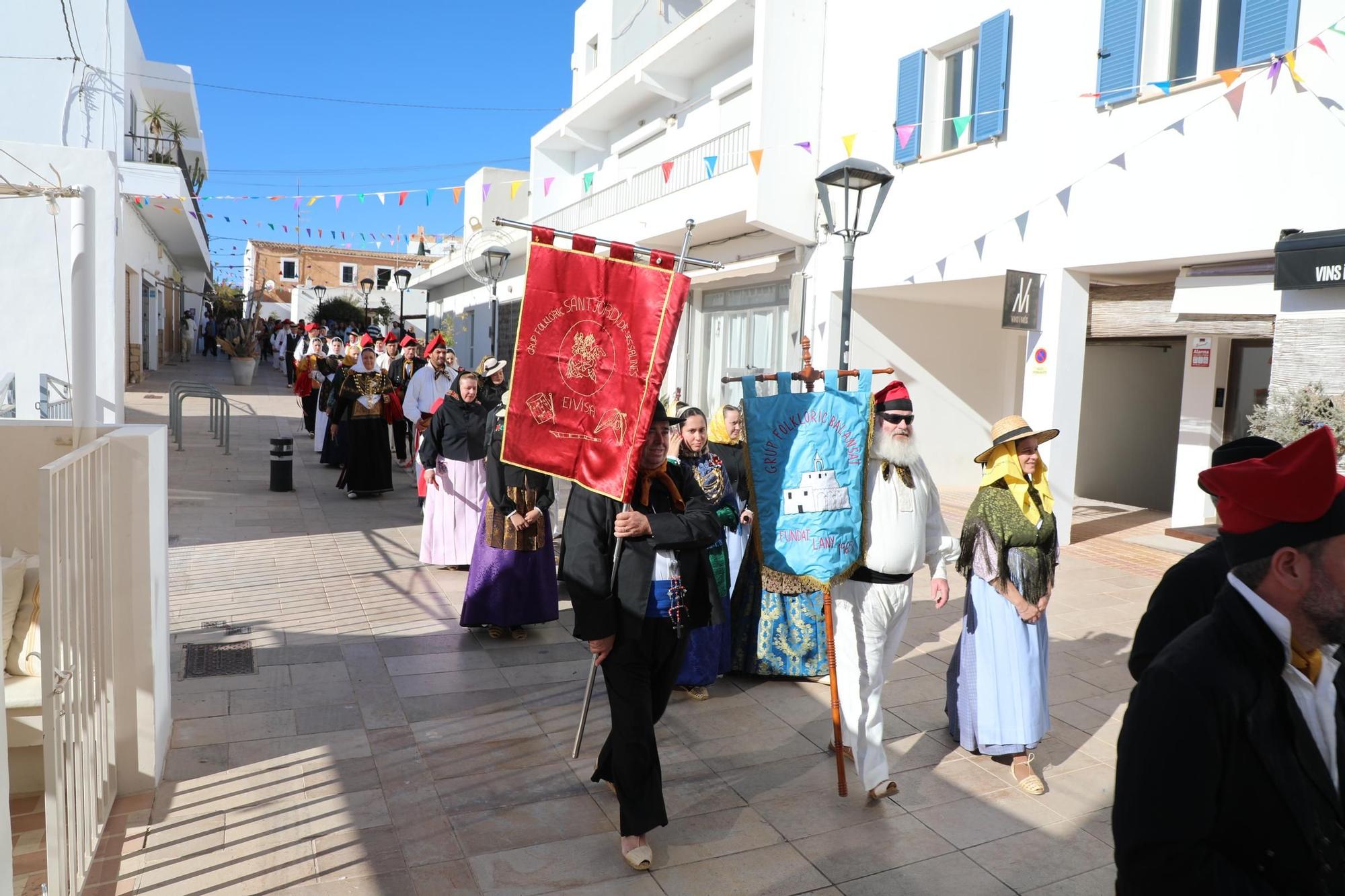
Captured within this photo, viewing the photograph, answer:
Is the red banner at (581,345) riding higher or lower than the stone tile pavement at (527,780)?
higher

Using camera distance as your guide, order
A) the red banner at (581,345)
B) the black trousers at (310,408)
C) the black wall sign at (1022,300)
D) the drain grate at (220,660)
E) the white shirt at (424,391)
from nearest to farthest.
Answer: the red banner at (581,345), the drain grate at (220,660), the black wall sign at (1022,300), the white shirt at (424,391), the black trousers at (310,408)

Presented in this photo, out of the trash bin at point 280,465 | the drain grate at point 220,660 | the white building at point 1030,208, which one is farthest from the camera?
the trash bin at point 280,465

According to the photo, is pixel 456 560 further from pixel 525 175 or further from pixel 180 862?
pixel 525 175

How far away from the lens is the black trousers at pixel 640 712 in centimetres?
356

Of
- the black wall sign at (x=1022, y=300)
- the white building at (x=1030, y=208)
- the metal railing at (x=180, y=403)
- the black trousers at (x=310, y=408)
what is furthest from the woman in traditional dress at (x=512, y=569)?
the black trousers at (x=310, y=408)

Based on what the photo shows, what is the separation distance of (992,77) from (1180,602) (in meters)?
9.37

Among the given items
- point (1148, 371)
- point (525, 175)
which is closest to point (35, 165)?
Answer: point (1148, 371)

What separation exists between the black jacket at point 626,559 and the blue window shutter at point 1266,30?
6.99 metres

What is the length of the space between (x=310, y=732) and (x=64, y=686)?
1634 millimetres

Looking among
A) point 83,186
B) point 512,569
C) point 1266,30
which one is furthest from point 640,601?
point 1266,30

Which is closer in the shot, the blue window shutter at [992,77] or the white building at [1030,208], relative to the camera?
the white building at [1030,208]

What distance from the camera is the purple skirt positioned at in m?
6.18

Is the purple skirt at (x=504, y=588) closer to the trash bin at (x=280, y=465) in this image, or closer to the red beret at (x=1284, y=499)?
the red beret at (x=1284, y=499)

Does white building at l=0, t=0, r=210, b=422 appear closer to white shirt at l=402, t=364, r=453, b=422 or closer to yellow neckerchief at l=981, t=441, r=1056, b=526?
white shirt at l=402, t=364, r=453, b=422
